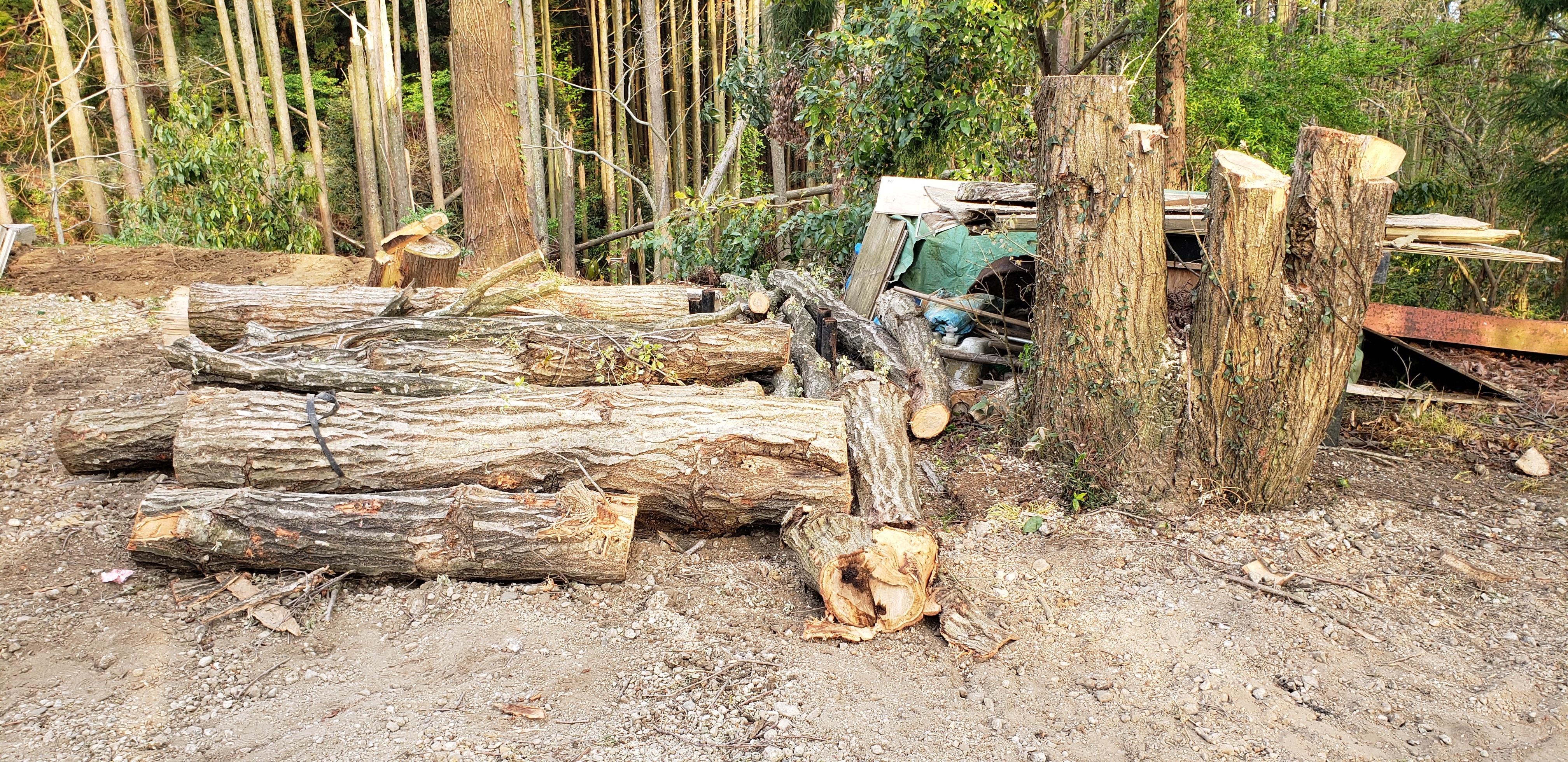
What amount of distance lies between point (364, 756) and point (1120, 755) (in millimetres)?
2244

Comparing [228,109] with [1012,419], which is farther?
[228,109]

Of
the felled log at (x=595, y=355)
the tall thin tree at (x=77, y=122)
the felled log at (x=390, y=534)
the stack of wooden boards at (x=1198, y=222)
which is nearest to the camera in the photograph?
the felled log at (x=390, y=534)

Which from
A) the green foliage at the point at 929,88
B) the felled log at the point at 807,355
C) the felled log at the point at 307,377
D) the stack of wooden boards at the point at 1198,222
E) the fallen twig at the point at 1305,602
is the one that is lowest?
the fallen twig at the point at 1305,602

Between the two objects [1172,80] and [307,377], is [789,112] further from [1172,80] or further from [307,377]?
[307,377]

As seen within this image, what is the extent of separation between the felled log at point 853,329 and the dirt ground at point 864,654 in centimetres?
142

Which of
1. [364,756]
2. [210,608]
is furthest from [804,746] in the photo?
[210,608]

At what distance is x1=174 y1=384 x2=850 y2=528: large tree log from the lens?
3791mm

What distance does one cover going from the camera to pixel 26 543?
376 cm

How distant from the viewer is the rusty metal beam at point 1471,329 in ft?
18.4

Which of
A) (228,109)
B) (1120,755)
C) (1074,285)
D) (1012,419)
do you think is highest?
(228,109)

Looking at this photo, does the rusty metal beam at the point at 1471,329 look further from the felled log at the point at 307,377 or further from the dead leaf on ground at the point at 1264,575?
the felled log at the point at 307,377

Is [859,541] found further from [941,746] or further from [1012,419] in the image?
[1012,419]

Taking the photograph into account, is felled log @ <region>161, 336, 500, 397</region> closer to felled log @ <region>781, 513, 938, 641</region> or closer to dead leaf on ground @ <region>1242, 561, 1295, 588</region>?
felled log @ <region>781, 513, 938, 641</region>

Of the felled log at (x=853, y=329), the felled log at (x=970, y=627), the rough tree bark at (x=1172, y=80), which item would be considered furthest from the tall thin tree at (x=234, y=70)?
the felled log at (x=970, y=627)
